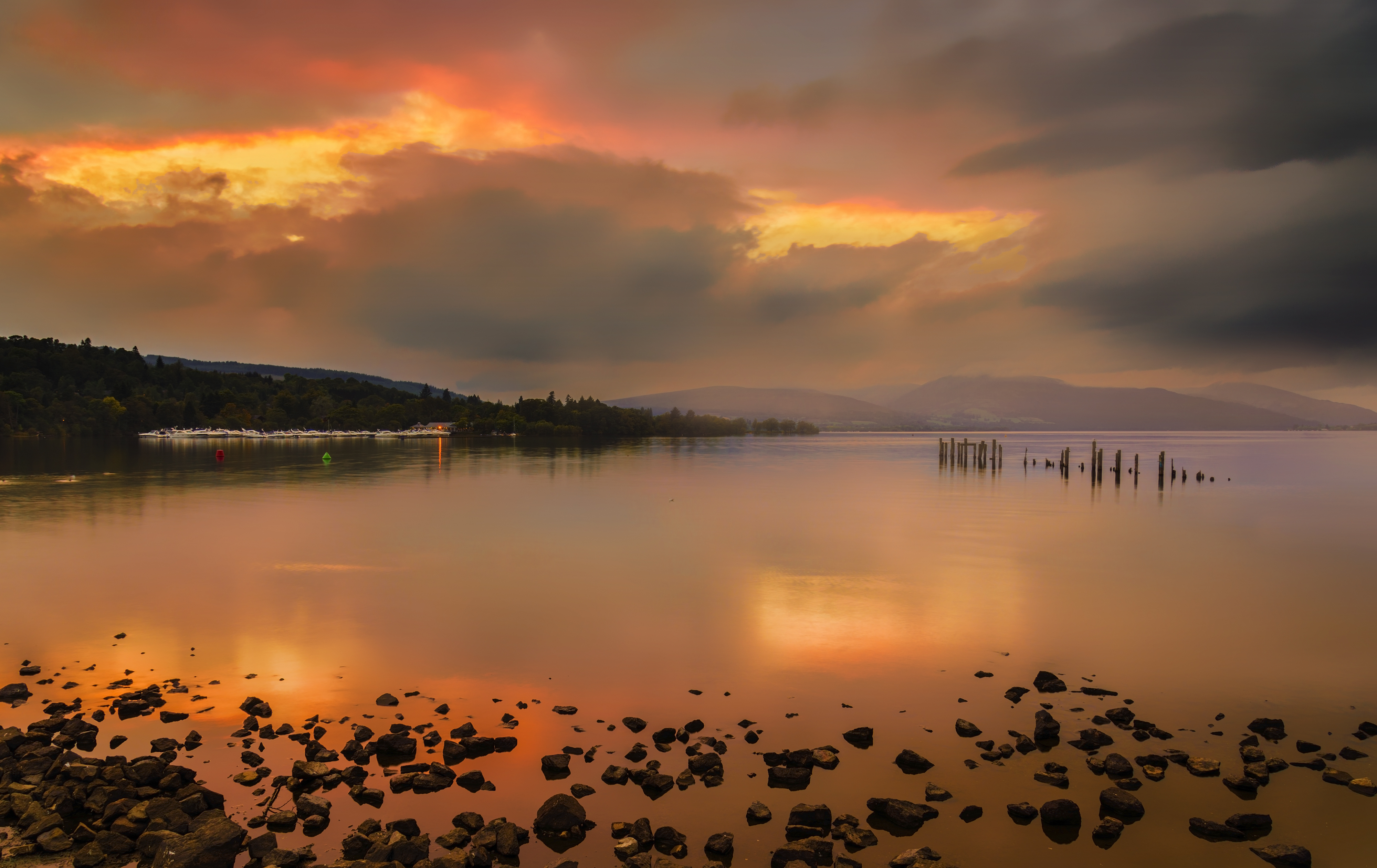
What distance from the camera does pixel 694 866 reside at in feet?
25.3

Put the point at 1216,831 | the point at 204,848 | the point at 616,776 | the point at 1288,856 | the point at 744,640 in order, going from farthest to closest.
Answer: the point at 744,640
the point at 616,776
the point at 1216,831
the point at 1288,856
the point at 204,848

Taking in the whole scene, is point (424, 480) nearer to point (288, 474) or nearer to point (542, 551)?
point (288, 474)

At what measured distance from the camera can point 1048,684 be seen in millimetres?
13211

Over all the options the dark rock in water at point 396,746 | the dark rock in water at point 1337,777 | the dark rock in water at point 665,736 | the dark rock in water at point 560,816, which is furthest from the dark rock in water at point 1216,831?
the dark rock in water at point 396,746

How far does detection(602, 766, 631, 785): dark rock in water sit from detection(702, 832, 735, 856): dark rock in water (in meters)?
1.68

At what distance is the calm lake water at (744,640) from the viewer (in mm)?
9062

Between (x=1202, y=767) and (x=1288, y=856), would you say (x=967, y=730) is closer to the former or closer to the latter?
(x=1202, y=767)

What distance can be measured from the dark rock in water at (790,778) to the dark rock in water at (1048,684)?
583cm

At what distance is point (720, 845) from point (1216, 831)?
227 inches

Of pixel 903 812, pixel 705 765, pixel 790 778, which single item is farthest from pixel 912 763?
pixel 705 765

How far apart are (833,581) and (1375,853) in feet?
49.7

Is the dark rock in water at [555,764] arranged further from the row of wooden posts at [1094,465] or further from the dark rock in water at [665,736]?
the row of wooden posts at [1094,465]

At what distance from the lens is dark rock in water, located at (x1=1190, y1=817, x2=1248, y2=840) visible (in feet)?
27.7

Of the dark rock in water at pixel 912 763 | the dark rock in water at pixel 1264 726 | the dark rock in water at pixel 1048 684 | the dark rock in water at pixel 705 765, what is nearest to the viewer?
the dark rock in water at pixel 705 765
